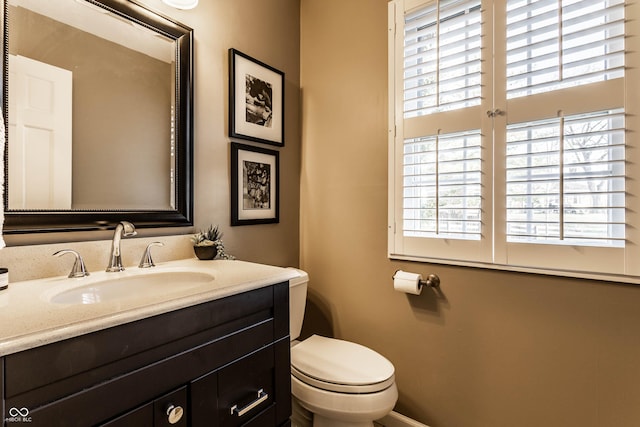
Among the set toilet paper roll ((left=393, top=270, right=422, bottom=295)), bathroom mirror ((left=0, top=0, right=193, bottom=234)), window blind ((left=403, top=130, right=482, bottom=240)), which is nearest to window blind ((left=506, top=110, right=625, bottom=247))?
window blind ((left=403, top=130, right=482, bottom=240))

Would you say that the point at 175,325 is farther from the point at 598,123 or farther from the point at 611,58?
the point at 611,58

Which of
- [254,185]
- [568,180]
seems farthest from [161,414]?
[568,180]

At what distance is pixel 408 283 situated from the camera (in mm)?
1567

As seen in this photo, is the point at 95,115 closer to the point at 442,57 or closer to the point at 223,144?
the point at 223,144

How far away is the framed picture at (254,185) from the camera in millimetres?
1665

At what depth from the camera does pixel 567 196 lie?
123 centimetres

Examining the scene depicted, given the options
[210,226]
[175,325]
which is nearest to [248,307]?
[175,325]

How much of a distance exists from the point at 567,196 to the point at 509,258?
32 centimetres

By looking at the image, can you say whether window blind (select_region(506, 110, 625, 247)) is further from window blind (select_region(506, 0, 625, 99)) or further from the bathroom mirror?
the bathroom mirror

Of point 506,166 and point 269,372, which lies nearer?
point 269,372

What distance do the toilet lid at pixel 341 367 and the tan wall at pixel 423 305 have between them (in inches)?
A: 11.1

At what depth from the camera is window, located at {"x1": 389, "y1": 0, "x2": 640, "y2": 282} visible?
1.16 metres
